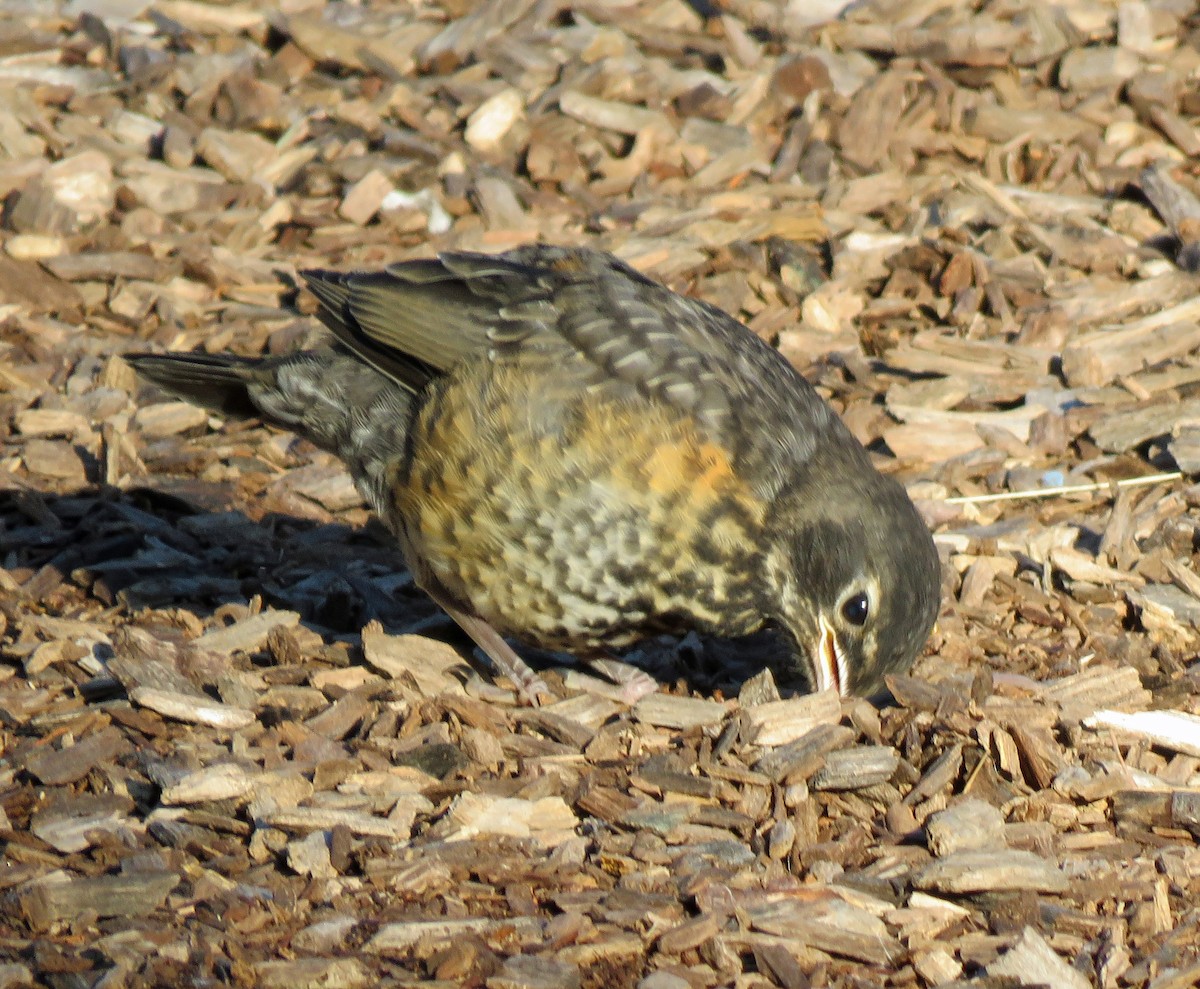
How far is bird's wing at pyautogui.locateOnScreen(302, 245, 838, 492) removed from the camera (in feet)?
17.1

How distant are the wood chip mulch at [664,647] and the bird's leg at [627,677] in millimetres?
80

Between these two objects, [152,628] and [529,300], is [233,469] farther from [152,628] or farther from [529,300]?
[529,300]

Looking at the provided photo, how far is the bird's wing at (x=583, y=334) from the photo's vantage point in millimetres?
5199

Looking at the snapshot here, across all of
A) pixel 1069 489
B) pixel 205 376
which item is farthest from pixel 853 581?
pixel 205 376

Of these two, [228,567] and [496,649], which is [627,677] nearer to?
[496,649]

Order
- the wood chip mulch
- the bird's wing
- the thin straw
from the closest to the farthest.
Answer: the wood chip mulch < the bird's wing < the thin straw

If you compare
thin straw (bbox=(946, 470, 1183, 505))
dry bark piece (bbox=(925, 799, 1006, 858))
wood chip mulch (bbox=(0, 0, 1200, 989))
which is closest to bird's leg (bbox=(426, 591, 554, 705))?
wood chip mulch (bbox=(0, 0, 1200, 989))

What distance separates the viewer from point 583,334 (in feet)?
17.6

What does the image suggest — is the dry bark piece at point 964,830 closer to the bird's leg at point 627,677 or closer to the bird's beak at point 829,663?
the bird's beak at point 829,663

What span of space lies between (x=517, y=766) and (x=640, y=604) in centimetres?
59

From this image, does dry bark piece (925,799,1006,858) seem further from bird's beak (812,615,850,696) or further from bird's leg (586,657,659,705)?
bird's leg (586,657,659,705)

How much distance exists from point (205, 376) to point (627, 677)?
72.6 inches

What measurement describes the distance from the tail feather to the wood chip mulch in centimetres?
57

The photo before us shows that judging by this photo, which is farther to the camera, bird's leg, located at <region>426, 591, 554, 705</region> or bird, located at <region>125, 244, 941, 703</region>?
bird's leg, located at <region>426, 591, 554, 705</region>
